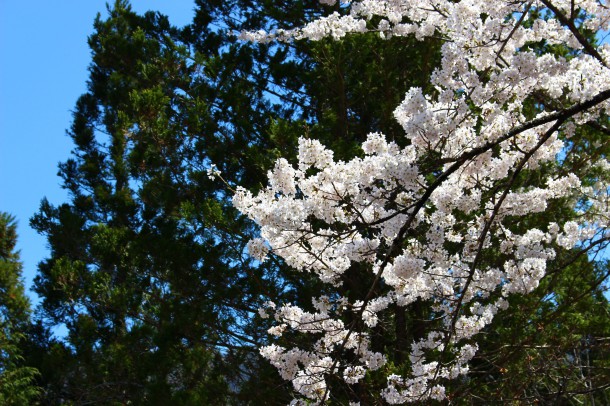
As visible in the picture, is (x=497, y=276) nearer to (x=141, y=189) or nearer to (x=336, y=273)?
(x=336, y=273)

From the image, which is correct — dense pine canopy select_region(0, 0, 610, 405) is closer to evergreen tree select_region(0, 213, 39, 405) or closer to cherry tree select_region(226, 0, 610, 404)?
evergreen tree select_region(0, 213, 39, 405)

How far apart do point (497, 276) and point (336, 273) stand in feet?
4.18

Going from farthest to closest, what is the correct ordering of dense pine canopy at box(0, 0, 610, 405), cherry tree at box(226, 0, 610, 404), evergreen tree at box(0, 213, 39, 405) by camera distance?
evergreen tree at box(0, 213, 39, 405) → dense pine canopy at box(0, 0, 610, 405) → cherry tree at box(226, 0, 610, 404)

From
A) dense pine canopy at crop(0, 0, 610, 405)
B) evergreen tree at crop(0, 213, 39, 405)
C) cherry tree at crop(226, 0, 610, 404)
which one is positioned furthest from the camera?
evergreen tree at crop(0, 213, 39, 405)

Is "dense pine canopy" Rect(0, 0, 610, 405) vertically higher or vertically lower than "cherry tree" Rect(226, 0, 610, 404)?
higher

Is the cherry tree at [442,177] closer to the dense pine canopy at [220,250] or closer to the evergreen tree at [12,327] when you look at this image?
the dense pine canopy at [220,250]

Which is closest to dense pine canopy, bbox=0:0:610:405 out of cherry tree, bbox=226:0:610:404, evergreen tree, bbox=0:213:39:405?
evergreen tree, bbox=0:213:39:405

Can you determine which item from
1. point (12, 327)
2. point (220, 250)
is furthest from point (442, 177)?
point (12, 327)

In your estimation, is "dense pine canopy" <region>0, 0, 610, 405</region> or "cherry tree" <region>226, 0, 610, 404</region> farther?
"dense pine canopy" <region>0, 0, 610, 405</region>

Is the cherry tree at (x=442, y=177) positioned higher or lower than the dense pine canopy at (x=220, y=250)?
lower

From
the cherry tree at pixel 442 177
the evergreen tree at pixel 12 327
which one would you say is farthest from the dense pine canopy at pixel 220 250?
the cherry tree at pixel 442 177

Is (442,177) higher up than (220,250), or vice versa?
(220,250)

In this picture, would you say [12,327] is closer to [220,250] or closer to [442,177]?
[220,250]

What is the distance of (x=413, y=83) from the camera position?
26.6 feet
